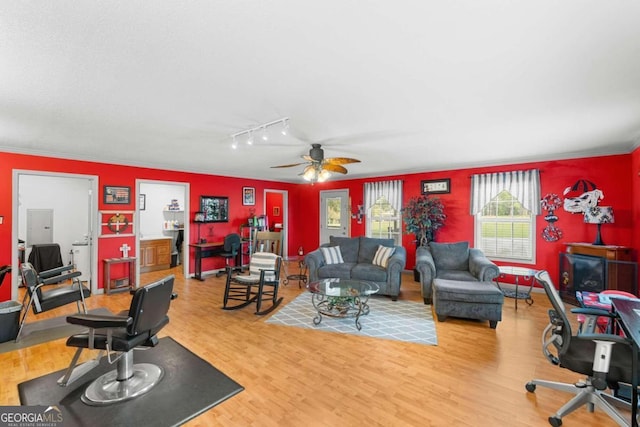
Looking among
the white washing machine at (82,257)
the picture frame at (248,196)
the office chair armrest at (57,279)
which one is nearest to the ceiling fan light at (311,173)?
the office chair armrest at (57,279)

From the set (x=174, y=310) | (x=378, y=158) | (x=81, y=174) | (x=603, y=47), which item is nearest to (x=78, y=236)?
(x=81, y=174)

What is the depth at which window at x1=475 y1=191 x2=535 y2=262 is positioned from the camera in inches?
197

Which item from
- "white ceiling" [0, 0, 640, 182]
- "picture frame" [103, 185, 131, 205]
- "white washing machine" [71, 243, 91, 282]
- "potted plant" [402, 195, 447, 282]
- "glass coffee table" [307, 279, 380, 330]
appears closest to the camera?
"white ceiling" [0, 0, 640, 182]

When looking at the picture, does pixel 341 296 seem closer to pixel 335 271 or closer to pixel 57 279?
pixel 335 271

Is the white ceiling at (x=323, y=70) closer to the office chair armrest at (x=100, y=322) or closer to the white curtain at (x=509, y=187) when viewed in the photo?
the white curtain at (x=509, y=187)

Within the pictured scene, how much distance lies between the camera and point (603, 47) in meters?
1.67

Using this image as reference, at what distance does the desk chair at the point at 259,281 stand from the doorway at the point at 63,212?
263 centimetres

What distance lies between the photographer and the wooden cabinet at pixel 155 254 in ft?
21.3

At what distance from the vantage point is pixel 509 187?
5090mm

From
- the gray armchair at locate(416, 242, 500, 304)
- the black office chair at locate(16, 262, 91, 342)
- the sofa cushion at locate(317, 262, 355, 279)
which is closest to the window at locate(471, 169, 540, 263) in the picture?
the gray armchair at locate(416, 242, 500, 304)

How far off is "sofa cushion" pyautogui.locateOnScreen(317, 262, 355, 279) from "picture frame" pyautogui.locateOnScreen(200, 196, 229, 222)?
9.84ft

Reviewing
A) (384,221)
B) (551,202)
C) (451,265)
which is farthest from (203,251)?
(551,202)

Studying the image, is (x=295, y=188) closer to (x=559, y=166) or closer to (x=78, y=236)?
(x=78, y=236)

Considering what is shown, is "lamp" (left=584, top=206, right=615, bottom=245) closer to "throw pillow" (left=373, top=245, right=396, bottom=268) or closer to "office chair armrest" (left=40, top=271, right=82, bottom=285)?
"throw pillow" (left=373, top=245, right=396, bottom=268)
